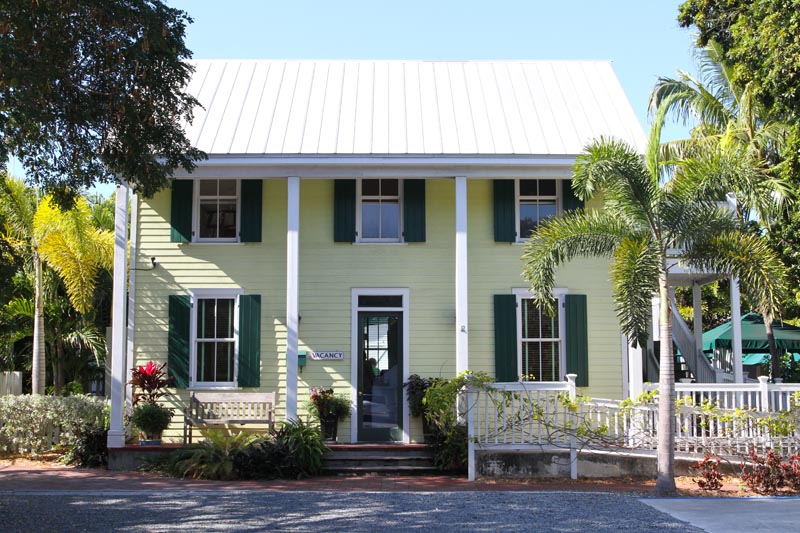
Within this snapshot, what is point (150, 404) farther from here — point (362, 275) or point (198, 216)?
point (362, 275)

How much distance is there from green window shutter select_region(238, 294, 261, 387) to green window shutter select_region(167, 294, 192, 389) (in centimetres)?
94

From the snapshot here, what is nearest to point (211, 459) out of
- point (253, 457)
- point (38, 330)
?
point (253, 457)

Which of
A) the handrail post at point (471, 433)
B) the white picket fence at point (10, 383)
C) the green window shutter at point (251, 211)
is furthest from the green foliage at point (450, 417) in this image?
the white picket fence at point (10, 383)

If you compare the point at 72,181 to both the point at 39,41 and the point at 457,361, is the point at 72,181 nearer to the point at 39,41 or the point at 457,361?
the point at 39,41

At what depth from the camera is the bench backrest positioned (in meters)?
13.6

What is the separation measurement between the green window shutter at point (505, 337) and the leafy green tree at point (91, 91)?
5771 mm

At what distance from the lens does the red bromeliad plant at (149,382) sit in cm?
1362

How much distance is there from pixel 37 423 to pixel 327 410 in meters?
5.12

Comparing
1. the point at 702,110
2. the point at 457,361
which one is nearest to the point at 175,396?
the point at 457,361

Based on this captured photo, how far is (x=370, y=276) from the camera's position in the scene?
1447cm

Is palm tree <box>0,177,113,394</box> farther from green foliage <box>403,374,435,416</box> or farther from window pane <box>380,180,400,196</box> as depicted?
green foliage <box>403,374,435,416</box>

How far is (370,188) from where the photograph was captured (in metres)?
14.7

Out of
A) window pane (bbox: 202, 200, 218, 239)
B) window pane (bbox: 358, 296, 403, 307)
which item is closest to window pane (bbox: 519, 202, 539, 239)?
window pane (bbox: 358, 296, 403, 307)

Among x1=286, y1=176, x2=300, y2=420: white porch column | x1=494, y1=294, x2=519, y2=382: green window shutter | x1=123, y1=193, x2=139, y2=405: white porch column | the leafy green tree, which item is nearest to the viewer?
the leafy green tree
